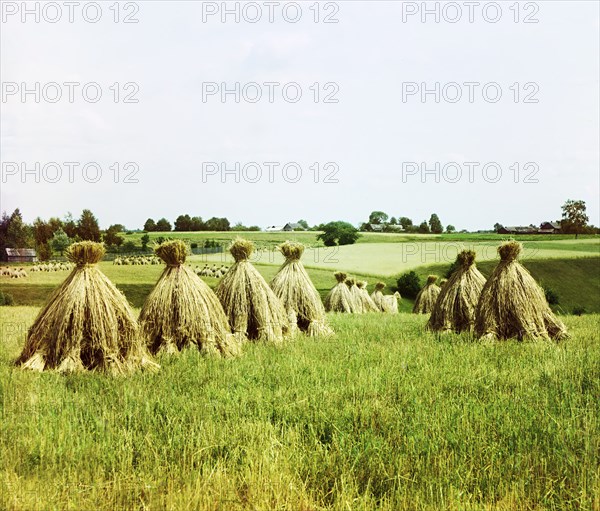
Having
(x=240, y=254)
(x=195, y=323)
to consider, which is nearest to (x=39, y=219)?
(x=240, y=254)

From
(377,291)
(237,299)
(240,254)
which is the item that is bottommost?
(377,291)

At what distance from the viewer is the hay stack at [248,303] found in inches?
562

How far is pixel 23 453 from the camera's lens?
19.8ft

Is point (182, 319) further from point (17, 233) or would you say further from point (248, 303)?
point (17, 233)

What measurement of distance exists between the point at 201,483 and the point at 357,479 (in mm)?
1521

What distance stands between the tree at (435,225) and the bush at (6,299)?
75.1 m

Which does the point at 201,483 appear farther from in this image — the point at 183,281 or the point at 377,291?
the point at 377,291

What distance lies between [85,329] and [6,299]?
16.5 meters

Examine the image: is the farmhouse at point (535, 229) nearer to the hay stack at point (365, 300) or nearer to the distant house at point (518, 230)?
the distant house at point (518, 230)

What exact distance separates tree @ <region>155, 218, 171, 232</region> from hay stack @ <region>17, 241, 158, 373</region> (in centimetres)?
3001

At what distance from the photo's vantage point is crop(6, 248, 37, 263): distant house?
25.2 metres

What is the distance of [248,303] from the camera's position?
14.5 m

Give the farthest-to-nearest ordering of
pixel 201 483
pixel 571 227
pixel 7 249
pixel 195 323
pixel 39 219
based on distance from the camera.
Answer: pixel 571 227, pixel 39 219, pixel 7 249, pixel 195 323, pixel 201 483

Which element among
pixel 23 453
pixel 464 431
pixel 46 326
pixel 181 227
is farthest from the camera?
pixel 181 227
